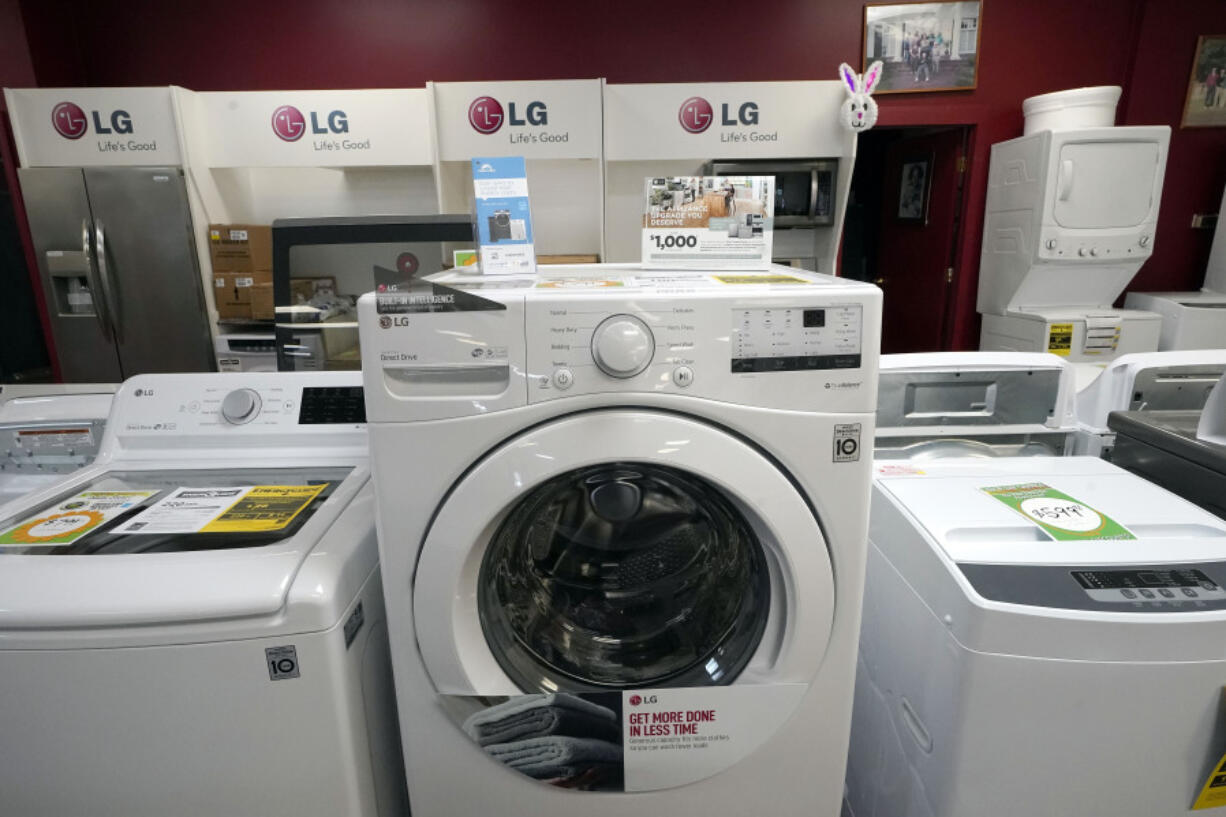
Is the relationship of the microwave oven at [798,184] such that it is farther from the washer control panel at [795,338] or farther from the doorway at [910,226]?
the washer control panel at [795,338]

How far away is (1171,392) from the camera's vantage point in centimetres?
162

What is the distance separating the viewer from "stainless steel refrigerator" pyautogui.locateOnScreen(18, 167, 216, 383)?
3.27 meters

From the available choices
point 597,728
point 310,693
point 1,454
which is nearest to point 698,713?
point 597,728

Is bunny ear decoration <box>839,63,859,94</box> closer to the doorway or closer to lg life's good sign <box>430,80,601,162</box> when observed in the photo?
the doorway

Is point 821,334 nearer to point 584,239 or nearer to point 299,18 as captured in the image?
point 584,239

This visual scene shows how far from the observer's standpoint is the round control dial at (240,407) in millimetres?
1360

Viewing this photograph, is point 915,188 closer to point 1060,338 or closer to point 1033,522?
point 1060,338

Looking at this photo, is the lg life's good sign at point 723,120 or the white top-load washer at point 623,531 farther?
the lg life's good sign at point 723,120

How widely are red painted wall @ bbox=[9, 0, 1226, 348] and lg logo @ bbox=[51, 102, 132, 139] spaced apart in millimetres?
719

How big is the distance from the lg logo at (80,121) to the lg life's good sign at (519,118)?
1.56 metres

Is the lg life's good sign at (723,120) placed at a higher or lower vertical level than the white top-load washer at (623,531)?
higher

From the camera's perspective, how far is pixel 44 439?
1.50m

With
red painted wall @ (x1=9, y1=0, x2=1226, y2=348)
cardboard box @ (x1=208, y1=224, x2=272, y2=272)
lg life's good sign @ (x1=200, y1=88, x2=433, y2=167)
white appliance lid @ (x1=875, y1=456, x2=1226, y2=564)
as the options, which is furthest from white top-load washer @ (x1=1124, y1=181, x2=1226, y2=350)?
cardboard box @ (x1=208, y1=224, x2=272, y2=272)

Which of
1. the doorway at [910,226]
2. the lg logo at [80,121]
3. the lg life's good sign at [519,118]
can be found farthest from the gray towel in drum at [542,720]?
the doorway at [910,226]
